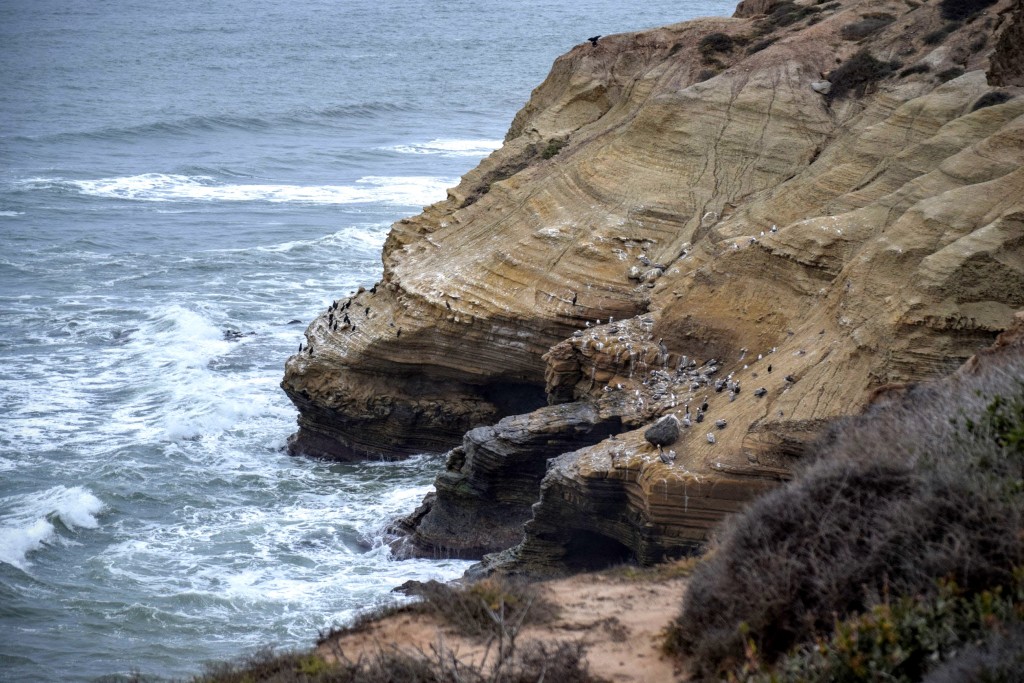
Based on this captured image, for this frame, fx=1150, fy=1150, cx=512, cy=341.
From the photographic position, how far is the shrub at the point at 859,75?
1927 cm

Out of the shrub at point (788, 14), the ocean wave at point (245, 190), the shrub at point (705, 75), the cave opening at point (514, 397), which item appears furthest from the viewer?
the ocean wave at point (245, 190)

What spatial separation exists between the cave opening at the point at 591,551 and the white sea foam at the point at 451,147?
38125 mm

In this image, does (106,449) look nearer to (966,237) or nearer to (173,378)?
(173,378)

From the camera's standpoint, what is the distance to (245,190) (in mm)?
43719

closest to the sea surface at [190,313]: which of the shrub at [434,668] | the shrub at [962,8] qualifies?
the shrub at [434,668]

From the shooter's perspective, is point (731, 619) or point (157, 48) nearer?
point (731, 619)

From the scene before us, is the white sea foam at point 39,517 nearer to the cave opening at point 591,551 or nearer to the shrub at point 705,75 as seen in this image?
the cave opening at point 591,551

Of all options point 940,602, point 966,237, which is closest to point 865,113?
point 966,237

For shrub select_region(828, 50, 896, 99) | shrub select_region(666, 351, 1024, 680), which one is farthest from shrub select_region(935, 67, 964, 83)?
shrub select_region(666, 351, 1024, 680)

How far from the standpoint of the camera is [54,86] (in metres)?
A: 61.9

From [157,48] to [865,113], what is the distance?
64.2 meters

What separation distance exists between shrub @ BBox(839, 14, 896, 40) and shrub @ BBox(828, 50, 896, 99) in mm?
1531

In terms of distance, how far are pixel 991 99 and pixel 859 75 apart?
3482 millimetres

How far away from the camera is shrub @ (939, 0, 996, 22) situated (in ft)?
65.3
